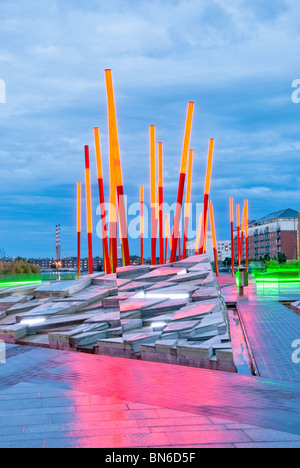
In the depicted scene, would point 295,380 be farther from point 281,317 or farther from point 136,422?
point 281,317

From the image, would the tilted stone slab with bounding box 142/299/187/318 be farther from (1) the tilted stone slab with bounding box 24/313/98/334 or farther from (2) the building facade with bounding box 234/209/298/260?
(2) the building facade with bounding box 234/209/298/260

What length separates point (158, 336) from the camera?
25.6ft

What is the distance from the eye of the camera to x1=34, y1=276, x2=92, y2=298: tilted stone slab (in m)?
12.7

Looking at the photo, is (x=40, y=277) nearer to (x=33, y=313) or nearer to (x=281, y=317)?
(x=33, y=313)

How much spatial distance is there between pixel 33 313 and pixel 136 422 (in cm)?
698

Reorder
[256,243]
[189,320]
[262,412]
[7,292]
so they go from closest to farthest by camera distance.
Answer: [262,412]
[189,320]
[7,292]
[256,243]

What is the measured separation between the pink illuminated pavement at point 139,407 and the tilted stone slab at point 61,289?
596cm

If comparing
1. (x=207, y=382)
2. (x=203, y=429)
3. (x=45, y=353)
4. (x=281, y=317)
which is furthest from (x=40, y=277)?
(x=203, y=429)

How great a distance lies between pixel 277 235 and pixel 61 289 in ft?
301

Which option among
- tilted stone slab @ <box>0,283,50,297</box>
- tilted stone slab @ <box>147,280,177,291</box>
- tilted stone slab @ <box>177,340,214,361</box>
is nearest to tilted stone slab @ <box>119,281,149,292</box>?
tilted stone slab @ <box>147,280,177,291</box>

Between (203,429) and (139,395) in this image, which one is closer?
(203,429)

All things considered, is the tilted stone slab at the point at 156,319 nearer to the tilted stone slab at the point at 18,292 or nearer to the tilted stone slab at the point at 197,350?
the tilted stone slab at the point at 197,350

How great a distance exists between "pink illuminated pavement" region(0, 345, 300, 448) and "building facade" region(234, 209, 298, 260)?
311 feet

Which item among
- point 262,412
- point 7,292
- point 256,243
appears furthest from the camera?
point 256,243
